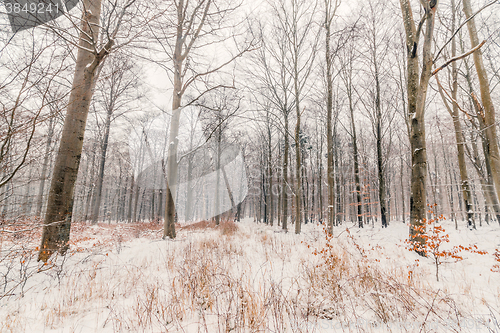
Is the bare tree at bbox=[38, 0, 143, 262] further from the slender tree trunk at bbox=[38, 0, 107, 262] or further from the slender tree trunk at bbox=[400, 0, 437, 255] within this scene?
the slender tree trunk at bbox=[400, 0, 437, 255]

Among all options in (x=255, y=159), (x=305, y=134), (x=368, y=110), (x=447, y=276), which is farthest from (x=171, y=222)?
(x=255, y=159)

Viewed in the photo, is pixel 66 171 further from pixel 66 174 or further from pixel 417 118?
pixel 417 118

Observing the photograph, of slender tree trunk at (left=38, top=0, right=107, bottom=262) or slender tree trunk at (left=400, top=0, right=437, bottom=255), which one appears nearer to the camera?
slender tree trunk at (left=38, top=0, right=107, bottom=262)

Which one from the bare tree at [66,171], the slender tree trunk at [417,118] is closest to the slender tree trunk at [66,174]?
the bare tree at [66,171]

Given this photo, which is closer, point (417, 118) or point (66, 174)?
point (66, 174)

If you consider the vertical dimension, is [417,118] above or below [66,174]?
above

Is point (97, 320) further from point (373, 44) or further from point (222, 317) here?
point (373, 44)

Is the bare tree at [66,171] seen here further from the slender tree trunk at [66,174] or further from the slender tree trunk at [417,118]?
the slender tree trunk at [417,118]

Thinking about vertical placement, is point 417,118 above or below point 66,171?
above

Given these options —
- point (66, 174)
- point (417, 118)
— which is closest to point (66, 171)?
point (66, 174)

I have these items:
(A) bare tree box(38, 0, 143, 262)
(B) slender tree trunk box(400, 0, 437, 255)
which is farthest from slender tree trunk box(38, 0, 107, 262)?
(B) slender tree trunk box(400, 0, 437, 255)

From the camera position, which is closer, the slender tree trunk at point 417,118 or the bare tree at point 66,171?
the bare tree at point 66,171

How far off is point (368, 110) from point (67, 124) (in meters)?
13.5

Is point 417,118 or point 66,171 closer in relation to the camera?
point 66,171
